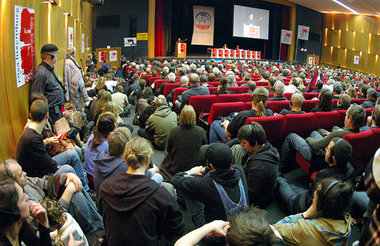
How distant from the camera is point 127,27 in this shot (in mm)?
16453

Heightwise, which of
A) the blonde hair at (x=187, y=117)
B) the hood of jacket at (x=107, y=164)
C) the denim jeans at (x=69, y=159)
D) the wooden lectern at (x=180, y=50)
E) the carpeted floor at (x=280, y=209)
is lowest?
the carpeted floor at (x=280, y=209)

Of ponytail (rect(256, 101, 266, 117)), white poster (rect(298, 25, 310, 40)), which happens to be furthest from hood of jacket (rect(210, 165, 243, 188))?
white poster (rect(298, 25, 310, 40))

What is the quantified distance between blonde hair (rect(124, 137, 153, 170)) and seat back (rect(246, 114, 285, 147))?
164 centimetres

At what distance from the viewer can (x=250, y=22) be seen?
1955 centimetres

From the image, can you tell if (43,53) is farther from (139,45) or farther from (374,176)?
(139,45)

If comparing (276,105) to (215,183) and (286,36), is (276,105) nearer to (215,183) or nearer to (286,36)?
(215,183)

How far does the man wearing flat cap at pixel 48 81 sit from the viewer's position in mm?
3705

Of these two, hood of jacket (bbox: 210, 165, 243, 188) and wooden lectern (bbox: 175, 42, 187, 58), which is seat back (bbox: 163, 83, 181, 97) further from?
wooden lectern (bbox: 175, 42, 187, 58)

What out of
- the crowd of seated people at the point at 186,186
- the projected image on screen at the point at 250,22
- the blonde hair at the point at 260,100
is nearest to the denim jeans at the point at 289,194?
the crowd of seated people at the point at 186,186

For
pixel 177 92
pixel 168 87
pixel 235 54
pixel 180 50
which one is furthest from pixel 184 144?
pixel 235 54

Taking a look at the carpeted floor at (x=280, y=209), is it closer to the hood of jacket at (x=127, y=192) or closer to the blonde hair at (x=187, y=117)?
the blonde hair at (x=187, y=117)

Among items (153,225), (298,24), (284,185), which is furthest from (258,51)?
(153,225)

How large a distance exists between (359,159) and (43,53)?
148 inches

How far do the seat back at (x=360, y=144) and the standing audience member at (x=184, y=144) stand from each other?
4.70ft
